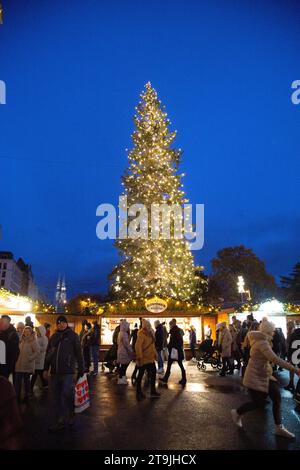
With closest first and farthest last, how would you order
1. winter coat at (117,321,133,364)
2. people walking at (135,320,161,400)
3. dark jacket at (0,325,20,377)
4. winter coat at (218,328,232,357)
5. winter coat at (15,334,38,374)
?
dark jacket at (0,325,20,377) < winter coat at (15,334,38,374) < people walking at (135,320,161,400) < winter coat at (117,321,133,364) < winter coat at (218,328,232,357)

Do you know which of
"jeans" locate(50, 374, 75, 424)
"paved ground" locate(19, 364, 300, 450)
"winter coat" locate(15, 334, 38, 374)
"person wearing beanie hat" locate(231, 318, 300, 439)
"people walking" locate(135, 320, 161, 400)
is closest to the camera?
"paved ground" locate(19, 364, 300, 450)

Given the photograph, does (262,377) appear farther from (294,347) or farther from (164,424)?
(294,347)

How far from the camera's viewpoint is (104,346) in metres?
20.0

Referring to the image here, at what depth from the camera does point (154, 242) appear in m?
26.7

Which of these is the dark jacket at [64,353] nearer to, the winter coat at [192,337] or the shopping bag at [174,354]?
the shopping bag at [174,354]

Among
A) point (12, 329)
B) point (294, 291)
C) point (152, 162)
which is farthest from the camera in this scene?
point (294, 291)

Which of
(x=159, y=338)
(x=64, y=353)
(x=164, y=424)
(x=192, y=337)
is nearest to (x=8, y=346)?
(x=64, y=353)

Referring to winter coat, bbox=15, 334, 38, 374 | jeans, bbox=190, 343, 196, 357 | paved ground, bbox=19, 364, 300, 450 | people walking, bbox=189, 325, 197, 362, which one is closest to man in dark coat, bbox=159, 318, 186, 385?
paved ground, bbox=19, 364, 300, 450

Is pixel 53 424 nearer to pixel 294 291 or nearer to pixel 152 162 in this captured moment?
pixel 152 162

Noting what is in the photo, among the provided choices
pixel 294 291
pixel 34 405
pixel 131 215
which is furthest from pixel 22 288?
pixel 34 405

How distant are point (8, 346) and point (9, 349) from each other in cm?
6

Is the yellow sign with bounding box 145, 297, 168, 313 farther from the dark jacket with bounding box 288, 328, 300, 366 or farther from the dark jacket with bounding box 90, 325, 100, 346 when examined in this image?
the dark jacket with bounding box 288, 328, 300, 366

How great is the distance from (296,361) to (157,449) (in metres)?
6.02

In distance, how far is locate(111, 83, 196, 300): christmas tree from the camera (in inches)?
1033
